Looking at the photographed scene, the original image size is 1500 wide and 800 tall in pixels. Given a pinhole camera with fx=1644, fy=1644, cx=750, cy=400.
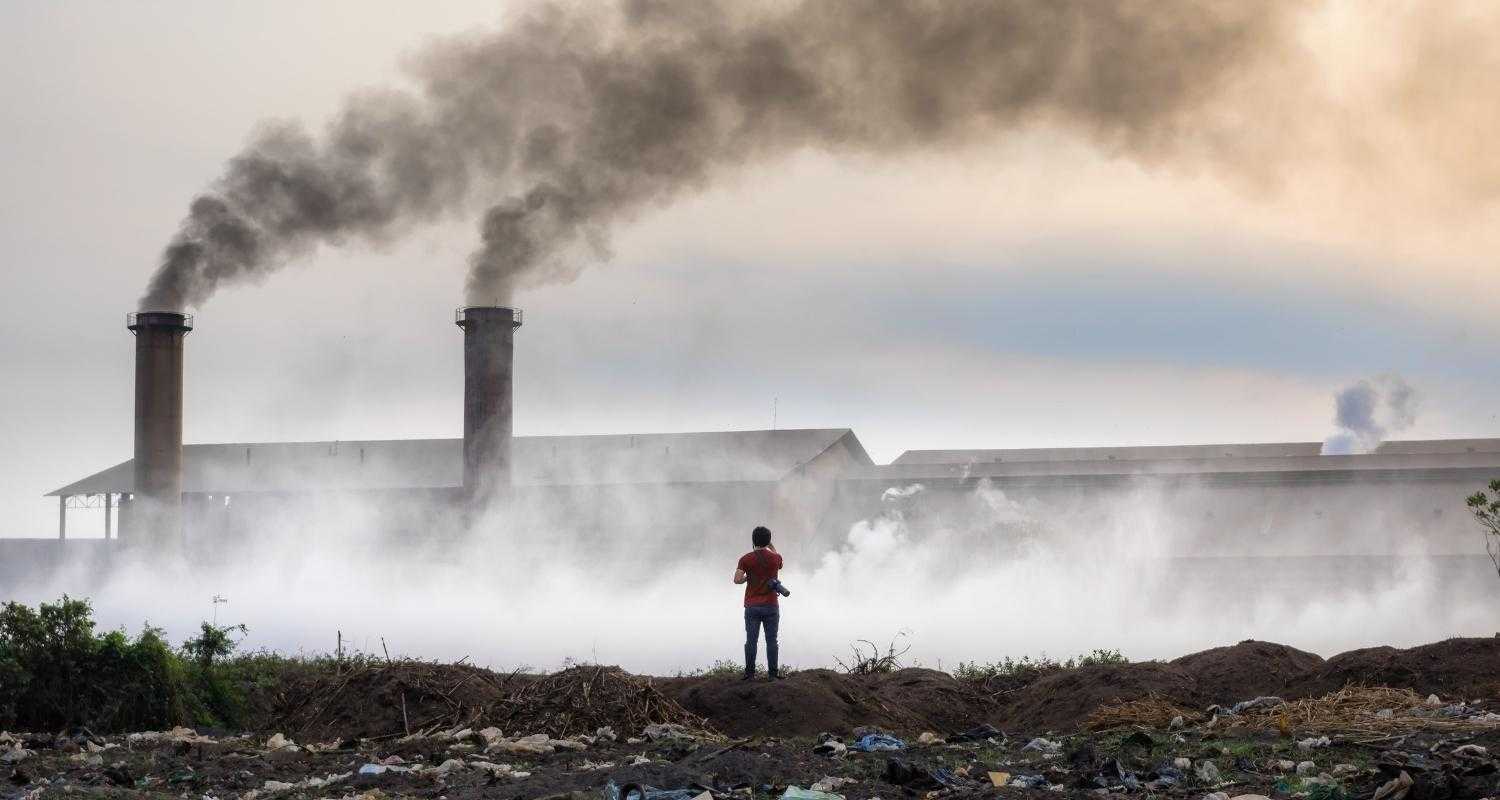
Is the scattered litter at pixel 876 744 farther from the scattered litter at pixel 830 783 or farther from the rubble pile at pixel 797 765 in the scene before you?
the scattered litter at pixel 830 783

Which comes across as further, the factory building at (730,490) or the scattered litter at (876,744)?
the factory building at (730,490)

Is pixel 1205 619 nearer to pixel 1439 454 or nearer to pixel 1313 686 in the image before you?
pixel 1439 454

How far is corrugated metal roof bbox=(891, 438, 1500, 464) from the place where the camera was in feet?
165

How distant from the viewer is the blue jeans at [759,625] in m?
17.5

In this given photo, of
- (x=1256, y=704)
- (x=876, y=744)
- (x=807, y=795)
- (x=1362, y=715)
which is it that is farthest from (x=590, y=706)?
(x=1362, y=715)

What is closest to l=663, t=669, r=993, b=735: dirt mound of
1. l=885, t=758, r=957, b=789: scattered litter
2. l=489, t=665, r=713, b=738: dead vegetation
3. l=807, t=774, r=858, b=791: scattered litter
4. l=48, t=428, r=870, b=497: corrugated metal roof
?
l=489, t=665, r=713, b=738: dead vegetation

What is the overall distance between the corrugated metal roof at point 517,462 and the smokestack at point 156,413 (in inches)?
401

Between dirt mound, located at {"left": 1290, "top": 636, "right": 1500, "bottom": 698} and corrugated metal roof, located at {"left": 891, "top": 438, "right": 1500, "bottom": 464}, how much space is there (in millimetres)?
29092

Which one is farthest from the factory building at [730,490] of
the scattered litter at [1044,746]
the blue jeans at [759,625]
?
the scattered litter at [1044,746]

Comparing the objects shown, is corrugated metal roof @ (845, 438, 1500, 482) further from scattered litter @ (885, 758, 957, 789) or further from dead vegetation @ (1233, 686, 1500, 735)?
scattered litter @ (885, 758, 957, 789)

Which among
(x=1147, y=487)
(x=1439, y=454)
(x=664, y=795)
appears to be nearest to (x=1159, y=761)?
(x=664, y=795)

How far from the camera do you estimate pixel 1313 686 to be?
700 inches

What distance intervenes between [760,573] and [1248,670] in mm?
5829

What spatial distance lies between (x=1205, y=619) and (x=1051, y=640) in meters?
4.45
